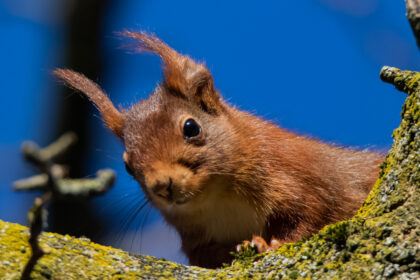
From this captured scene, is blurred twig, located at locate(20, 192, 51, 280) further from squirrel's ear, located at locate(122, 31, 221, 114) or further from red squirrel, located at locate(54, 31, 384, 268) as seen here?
squirrel's ear, located at locate(122, 31, 221, 114)

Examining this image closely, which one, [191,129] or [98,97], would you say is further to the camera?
[98,97]

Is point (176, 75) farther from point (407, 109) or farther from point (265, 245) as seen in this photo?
point (407, 109)

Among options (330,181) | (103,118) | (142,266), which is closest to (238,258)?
(142,266)

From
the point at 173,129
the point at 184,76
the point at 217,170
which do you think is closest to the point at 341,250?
the point at 217,170

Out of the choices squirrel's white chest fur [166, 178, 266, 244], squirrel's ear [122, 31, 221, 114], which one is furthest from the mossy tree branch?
squirrel's ear [122, 31, 221, 114]

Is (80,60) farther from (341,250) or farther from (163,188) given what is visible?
(341,250)

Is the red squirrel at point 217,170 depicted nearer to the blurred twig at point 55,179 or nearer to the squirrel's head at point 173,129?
the squirrel's head at point 173,129

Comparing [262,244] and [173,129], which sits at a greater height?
[173,129]
